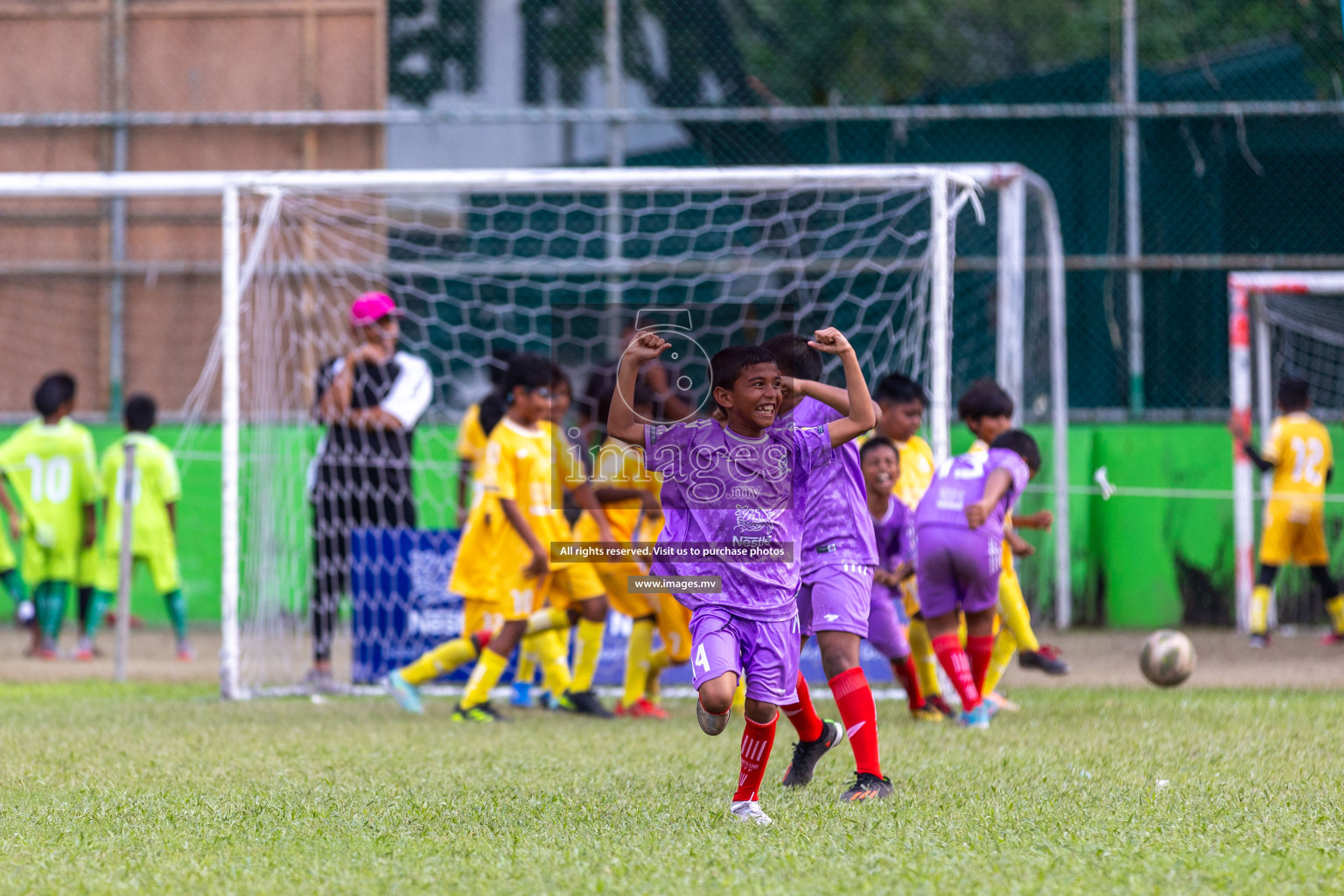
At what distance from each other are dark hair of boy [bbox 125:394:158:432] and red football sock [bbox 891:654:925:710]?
5.55 metres

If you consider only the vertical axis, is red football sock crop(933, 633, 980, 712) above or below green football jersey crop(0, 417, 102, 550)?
below

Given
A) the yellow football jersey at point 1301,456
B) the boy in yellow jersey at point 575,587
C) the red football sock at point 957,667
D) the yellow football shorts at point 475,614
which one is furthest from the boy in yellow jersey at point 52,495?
the yellow football jersey at point 1301,456

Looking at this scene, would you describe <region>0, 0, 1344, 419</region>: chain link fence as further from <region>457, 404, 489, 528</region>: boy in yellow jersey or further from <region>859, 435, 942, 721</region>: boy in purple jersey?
<region>859, 435, 942, 721</region>: boy in purple jersey

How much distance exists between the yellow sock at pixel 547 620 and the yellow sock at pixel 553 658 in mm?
57

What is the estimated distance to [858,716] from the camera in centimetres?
477

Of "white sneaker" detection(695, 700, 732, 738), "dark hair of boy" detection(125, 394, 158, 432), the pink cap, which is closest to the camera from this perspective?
"white sneaker" detection(695, 700, 732, 738)

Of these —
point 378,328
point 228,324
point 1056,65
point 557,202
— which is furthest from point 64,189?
point 1056,65

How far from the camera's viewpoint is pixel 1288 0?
41.4ft

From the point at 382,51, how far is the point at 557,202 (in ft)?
6.57

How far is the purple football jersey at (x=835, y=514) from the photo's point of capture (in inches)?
201

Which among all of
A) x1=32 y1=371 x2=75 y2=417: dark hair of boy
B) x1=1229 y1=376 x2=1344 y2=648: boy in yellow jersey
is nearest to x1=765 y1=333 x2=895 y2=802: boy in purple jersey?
x1=1229 y1=376 x2=1344 y2=648: boy in yellow jersey

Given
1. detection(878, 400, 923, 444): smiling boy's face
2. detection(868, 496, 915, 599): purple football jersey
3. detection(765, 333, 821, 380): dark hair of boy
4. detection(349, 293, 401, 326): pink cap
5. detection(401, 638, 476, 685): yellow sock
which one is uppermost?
detection(349, 293, 401, 326): pink cap

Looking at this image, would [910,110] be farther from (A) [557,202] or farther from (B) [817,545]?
(B) [817,545]

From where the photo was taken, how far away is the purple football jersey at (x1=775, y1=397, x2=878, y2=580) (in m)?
5.12
